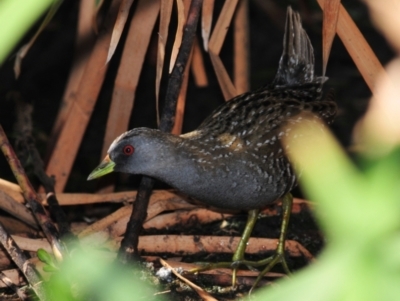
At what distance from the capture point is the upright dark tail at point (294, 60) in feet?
11.0

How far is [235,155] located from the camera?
2.82 meters

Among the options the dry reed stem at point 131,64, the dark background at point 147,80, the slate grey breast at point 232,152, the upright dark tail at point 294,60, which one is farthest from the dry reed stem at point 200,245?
the dark background at point 147,80

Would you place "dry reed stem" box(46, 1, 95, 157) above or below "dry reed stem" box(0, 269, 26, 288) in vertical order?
above

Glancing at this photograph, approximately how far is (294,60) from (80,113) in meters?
1.15

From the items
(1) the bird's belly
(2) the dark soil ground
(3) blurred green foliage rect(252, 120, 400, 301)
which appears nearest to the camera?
(3) blurred green foliage rect(252, 120, 400, 301)

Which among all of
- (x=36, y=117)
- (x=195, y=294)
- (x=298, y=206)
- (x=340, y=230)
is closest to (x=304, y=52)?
(x=298, y=206)

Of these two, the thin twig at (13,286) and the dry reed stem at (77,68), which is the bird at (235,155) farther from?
the dry reed stem at (77,68)

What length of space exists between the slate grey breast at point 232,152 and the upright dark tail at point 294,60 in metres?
0.17

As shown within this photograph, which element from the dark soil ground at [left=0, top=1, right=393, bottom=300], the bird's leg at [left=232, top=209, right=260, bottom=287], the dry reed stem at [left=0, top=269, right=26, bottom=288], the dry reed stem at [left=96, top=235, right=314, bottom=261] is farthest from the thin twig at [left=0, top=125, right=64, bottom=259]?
the dark soil ground at [left=0, top=1, right=393, bottom=300]

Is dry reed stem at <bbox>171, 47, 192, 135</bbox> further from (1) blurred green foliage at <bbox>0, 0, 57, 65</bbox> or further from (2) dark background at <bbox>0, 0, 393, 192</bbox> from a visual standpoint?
(1) blurred green foliage at <bbox>0, 0, 57, 65</bbox>

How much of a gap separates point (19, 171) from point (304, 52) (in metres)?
1.56

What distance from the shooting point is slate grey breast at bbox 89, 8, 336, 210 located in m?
2.72

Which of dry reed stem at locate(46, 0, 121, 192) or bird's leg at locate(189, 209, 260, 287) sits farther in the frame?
dry reed stem at locate(46, 0, 121, 192)

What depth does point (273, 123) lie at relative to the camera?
2963 millimetres
